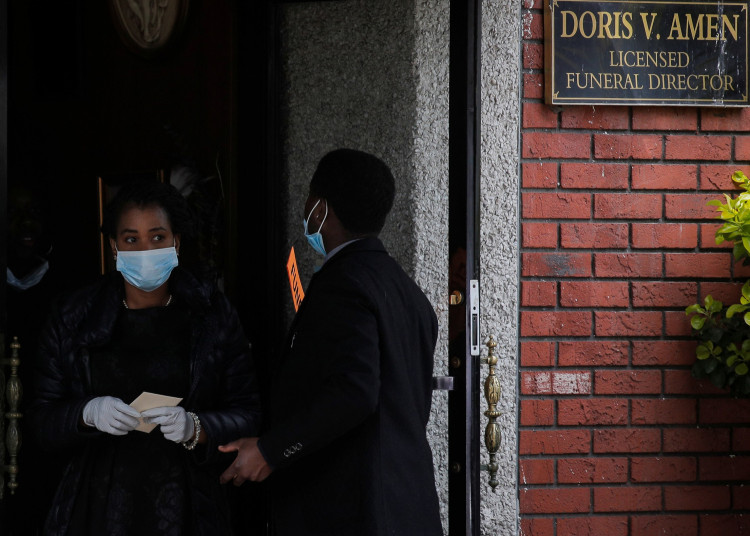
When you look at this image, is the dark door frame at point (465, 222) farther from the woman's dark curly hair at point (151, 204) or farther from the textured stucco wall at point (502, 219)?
the woman's dark curly hair at point (151, 204)

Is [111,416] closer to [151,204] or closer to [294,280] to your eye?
[151,204]

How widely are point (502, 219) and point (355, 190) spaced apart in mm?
941

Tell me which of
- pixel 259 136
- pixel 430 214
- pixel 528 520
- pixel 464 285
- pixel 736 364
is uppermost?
pixel 259 136

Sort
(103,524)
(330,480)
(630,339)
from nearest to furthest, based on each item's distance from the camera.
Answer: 1. (330,480)
2. (103,524)
3. (630,339)

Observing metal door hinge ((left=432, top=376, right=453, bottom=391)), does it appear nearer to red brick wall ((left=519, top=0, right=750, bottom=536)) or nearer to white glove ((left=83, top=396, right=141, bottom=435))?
red brick wall ((left=519, top=0, right=750, bottom=536))

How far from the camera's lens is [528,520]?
126 inches

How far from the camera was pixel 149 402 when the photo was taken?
2.39 meters

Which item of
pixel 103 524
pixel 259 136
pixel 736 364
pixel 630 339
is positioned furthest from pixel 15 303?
pixel 736 364

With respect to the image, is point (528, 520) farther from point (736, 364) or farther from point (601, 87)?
point (601, 87)

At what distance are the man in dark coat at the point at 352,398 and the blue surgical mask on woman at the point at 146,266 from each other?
1.65 feet

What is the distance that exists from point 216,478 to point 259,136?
1.38m

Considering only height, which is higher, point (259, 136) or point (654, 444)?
point (259, 136)

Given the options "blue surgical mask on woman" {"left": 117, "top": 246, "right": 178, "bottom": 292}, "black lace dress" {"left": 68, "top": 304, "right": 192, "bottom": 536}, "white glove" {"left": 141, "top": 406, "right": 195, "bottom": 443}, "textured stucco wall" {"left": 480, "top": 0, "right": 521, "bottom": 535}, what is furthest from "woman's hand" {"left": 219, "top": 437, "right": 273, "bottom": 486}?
"textured stucco wall" {"left": 480, "top": 0, "right": 521, "bottom": 535}

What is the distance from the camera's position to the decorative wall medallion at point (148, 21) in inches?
149
